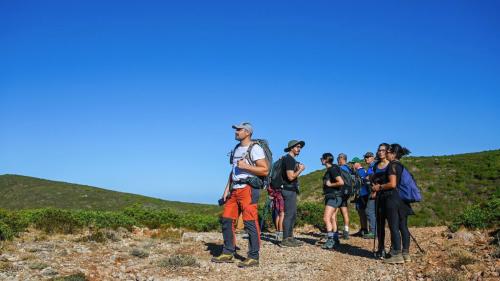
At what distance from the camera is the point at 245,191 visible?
7844 mm

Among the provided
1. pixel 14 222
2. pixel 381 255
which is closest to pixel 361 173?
pixel 381 255

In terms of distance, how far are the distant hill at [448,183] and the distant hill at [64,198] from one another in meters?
10.4

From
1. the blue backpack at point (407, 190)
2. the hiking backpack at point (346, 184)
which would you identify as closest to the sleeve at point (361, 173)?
the hiking backpack at point (346, 184)

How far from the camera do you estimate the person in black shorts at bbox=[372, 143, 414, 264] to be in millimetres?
8055

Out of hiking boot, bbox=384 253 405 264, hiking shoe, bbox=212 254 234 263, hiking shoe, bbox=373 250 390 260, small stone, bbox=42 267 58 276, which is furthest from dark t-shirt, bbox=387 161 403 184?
small stone, bbox=42 267 58 276

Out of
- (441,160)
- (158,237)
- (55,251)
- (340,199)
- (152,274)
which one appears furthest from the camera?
(441,160)

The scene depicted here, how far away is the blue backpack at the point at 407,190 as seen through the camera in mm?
8125

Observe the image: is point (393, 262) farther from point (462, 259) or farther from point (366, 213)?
point (366, 213)

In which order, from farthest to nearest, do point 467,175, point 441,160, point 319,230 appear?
point 441,160, point 467,175, point 319,230

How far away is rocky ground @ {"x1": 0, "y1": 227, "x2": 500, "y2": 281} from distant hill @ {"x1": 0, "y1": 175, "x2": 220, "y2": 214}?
18.1 metres

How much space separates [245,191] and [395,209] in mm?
2721

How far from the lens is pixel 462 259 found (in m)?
7.55

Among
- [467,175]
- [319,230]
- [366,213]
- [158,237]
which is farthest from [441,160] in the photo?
[158,237]

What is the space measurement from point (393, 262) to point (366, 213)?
14.3 feet
